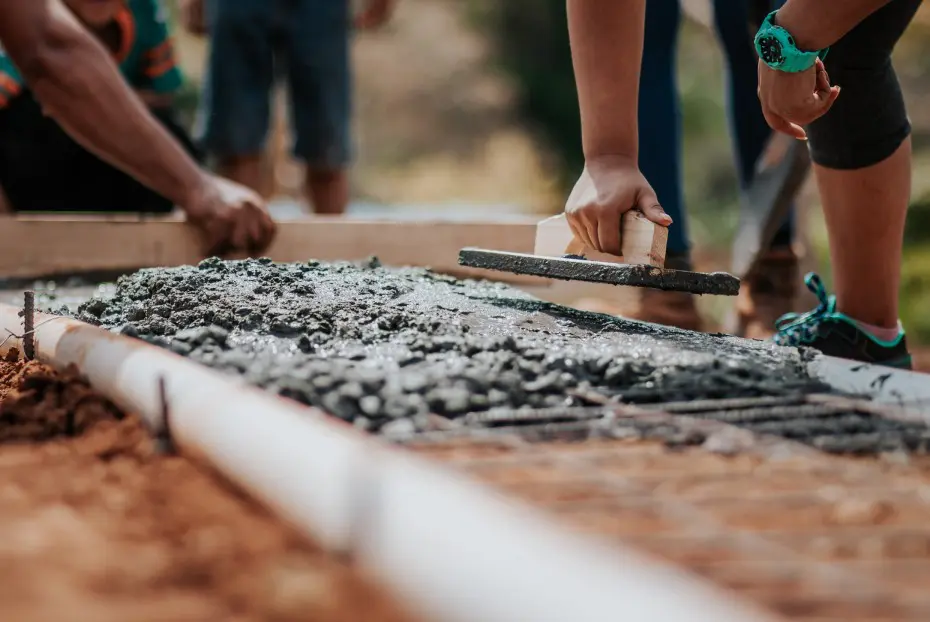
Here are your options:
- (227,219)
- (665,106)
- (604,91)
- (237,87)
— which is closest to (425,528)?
(604,91)

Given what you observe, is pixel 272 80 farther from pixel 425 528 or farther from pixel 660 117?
pixel 425 528

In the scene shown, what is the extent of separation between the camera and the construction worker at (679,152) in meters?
2.82

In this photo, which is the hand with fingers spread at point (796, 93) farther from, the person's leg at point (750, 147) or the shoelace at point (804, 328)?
the person's leg at point (750, 147)

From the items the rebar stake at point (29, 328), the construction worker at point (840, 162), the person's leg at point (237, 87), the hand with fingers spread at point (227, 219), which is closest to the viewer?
the rebar stake at point (29, 328)

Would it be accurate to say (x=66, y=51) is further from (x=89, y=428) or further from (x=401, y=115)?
(x=401, y=115)

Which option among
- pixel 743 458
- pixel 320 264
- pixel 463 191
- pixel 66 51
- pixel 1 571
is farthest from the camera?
pixel 463 191

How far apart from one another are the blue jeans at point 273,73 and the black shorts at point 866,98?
2335 mm

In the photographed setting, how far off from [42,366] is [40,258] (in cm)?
141

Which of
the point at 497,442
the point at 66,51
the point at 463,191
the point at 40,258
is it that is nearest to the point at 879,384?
the point at 497,442

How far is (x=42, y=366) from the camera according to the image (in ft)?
5.15

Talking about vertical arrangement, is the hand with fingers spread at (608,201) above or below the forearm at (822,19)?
below

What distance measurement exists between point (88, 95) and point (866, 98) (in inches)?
73.6

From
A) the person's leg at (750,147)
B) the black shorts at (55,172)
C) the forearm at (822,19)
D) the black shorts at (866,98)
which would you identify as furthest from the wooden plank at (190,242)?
the forearm at (822,19)

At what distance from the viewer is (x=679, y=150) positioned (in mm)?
2979
